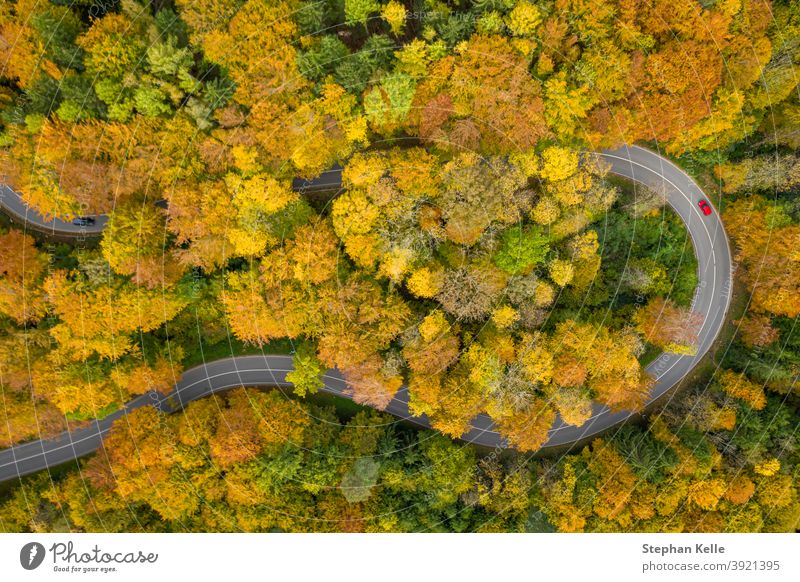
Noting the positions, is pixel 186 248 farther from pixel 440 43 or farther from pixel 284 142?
pixel 440 43
